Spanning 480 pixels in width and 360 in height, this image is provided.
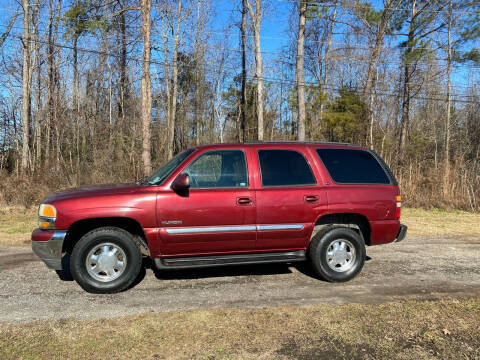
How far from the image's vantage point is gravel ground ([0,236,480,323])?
4082 millimetres

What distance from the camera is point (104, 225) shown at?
4.58 metres

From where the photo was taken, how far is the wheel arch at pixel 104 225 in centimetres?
451

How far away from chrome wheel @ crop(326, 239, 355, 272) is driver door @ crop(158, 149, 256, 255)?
1.15 meters

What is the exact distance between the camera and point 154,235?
4.43 m

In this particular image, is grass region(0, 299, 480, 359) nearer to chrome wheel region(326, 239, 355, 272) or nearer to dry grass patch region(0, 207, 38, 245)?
chrome wheel region(326, 239, 355, 272)

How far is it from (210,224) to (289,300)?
1336mm

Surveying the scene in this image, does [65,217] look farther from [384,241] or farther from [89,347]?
[384,241]

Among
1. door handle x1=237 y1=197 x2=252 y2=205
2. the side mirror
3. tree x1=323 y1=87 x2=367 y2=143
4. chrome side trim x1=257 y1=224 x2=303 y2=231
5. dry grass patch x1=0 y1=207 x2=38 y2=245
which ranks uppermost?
tree x1=323 y1=87 x2=367 y2=143

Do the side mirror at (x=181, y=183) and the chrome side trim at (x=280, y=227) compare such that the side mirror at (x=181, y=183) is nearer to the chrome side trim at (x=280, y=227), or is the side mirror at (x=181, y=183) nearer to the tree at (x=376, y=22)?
the chrome side trim at (x=280, y=227)

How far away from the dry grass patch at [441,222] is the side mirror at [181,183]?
6558mm

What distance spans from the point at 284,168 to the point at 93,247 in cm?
268

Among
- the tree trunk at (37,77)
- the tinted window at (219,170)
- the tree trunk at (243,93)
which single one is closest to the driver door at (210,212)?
the tinted window at (219,170)

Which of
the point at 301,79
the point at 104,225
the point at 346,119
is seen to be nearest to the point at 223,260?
the point at 104,225

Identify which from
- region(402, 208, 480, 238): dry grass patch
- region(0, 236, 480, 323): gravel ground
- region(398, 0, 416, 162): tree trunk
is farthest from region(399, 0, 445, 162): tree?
region(0, 236, 480, 323): gravel ground
